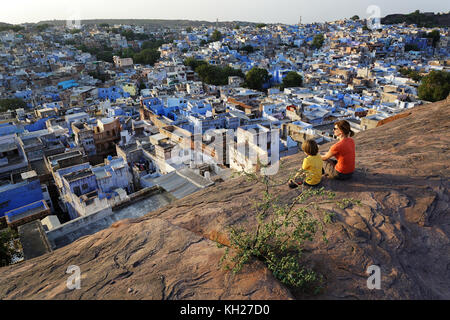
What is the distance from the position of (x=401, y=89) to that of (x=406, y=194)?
30.1 m

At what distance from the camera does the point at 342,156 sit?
4520mm

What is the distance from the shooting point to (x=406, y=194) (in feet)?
13.7

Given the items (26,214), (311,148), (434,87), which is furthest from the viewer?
(434,87)

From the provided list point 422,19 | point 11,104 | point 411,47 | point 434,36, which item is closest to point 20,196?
point 11,104

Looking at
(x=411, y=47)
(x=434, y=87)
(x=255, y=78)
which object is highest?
(x=411, y=47)

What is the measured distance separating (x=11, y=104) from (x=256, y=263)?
36.7 meters

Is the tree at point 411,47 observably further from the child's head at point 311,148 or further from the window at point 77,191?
the child's head at point 311,148

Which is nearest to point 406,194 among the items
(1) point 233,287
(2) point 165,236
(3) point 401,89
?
(1) point 233,287

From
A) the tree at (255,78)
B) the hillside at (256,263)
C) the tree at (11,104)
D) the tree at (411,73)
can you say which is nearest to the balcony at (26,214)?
the hillside at (256,263)

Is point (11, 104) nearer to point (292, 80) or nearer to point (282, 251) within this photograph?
point (292, 80)

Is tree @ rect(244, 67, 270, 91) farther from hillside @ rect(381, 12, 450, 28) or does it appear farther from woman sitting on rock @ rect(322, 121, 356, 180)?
hillside @ rect(381, 12, 450, 28)

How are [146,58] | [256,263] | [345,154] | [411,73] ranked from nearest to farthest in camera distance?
[256,263] < [345,154] < [411,73] < [146,58]

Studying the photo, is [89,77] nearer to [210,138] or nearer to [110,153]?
[110,153]

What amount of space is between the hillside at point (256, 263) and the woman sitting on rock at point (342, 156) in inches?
7.3
